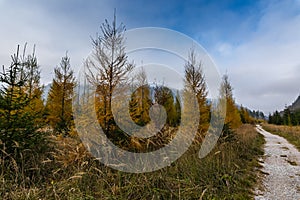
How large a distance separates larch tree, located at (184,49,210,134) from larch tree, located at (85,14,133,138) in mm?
5358

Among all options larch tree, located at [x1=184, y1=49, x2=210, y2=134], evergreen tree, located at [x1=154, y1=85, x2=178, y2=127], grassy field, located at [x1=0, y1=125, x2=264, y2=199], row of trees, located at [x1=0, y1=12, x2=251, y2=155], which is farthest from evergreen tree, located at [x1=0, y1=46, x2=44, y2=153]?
evergreen tree, located at [x1=154, y1=85, x2=178, y2=127]

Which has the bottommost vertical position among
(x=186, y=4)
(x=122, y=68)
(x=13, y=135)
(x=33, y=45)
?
(x=13, y=135)

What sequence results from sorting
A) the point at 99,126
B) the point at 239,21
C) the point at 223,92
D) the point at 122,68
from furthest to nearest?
the point at 223,92, the point at 239,21, the point at 122,68, the point at 99,126

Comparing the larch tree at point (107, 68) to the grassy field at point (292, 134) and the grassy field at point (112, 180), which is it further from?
the grassy field at point (292, 134)

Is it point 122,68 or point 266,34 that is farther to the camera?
point 266,34

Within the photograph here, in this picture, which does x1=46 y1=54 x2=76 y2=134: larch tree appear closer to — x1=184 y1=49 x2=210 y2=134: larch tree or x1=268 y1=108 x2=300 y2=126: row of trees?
x1=184 y1=49 x2=210 y2=134: larch tree

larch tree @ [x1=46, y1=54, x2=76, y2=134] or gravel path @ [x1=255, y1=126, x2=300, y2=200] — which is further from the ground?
larch tree @ [x1=46, y1=54, x2=76, y2=134]

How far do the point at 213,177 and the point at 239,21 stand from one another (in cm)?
791

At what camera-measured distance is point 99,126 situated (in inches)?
229

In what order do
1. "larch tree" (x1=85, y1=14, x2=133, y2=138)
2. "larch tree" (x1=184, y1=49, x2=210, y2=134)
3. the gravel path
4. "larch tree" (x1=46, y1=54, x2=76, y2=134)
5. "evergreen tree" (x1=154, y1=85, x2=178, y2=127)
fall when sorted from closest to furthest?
the gravel path → "larch tree" (x1=85, y1=14, x2=133, y2=138) → "larch tree" (x1=184, y1=49, x2=210, y2=134) → "larch tree" (x1=46, y1=54, x2=76, y2=134) → "evergreen tree" (x1=154, y1=85, x2=178, y2=127)

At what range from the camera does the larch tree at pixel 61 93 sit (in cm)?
1299

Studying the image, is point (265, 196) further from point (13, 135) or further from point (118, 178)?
point (13, 135)

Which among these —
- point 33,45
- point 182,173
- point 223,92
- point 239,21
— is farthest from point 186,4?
point 223,92

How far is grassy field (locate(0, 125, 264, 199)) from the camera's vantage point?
3482mm
